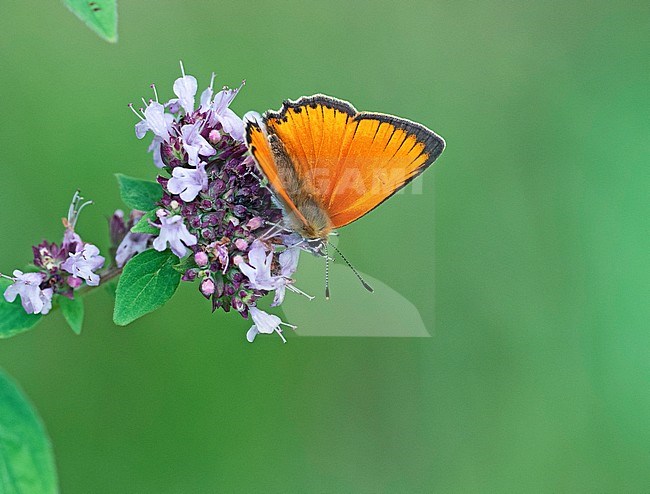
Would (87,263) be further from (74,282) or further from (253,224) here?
(253,224)

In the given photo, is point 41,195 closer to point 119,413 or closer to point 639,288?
point 119,413

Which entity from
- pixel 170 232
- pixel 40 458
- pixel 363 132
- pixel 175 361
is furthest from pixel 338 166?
pixel 175 361

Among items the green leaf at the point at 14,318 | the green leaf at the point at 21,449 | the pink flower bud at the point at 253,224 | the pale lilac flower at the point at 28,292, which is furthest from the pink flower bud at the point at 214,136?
the green leaf at the point at 21,449

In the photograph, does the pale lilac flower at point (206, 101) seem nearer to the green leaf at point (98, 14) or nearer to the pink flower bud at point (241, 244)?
the pink flower bud at point (241, 244)

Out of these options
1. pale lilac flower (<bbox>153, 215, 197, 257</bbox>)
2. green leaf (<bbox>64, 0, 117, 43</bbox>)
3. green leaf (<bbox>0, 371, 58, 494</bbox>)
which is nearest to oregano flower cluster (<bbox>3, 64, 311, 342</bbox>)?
pale lilac flower (<bbox>153, 215, 197, 257</bbox>)

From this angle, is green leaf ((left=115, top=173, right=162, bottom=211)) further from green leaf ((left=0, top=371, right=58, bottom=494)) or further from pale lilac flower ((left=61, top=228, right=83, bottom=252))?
green leaf ((left=0, top=371, right=58, bottom=494))
